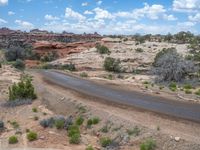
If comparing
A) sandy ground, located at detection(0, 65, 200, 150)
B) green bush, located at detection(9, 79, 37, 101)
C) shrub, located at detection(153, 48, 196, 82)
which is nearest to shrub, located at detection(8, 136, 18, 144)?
sandy ground, located at detection(0, 65, 200, 150)

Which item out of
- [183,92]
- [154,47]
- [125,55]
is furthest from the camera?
[154,47]

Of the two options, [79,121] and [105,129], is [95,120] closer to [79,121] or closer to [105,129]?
[79,121]

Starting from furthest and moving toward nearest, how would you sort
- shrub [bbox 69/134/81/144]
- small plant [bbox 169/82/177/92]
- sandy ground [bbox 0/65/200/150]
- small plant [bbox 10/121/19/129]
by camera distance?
small plant [bbox 169/82/177/92]
small plant [bbox 10/121/19/129]
shrub [bbox 69/134/81/144]
sandy ground [bbox 0/65/200/150]

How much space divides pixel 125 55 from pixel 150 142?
136 ft

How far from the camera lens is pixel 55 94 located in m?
32.8

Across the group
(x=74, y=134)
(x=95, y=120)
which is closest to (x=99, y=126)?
(x=95, y=120)

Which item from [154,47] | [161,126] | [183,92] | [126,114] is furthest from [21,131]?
[154,47]

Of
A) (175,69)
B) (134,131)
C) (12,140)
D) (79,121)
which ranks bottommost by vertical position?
(12,140)

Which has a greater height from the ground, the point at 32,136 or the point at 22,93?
the point at 22,93

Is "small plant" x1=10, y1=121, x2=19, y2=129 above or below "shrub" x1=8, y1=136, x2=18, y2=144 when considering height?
below

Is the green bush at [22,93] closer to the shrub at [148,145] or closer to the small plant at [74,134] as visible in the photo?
the small plant at [74,134]

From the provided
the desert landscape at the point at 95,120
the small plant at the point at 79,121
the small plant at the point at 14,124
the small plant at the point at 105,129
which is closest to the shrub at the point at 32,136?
the desert landscape at the point at 95,120

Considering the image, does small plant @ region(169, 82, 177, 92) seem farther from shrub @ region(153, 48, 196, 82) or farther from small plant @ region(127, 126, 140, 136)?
small plant @ region(127, 126, 140, 136)

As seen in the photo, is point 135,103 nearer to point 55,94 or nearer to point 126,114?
point 126,114
